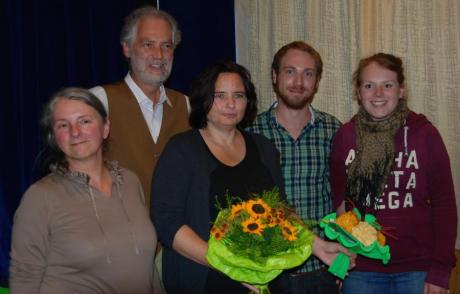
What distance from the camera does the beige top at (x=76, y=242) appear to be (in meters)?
1.88

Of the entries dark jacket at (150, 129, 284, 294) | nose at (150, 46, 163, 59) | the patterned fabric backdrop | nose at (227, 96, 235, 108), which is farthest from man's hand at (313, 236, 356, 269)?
the patterned fabric backdrop

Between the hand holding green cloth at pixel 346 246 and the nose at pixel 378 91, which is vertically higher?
the nose at pixel 378 91

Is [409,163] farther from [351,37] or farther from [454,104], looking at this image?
[351,37]

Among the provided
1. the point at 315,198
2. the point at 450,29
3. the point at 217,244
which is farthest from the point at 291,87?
the point at 450,29

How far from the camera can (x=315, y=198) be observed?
271 centimetres

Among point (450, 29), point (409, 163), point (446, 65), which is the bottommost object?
point (409, 163)

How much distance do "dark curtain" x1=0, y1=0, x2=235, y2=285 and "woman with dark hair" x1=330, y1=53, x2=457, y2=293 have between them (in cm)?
177

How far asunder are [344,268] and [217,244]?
0.70 metres

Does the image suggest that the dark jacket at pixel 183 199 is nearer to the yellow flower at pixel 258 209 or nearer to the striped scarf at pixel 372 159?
the yellow flower at pixel 258 209

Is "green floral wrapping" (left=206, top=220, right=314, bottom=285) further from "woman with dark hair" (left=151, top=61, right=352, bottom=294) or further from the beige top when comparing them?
the beige top

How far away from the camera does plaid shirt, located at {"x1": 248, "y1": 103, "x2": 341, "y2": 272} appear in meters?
2.69

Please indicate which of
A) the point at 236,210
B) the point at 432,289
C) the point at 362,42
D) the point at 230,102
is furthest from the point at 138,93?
the point at 362,42

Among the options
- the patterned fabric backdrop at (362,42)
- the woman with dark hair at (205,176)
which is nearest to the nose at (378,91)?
the woman with dark hair at (205,176)

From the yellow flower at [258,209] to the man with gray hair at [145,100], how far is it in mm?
920
